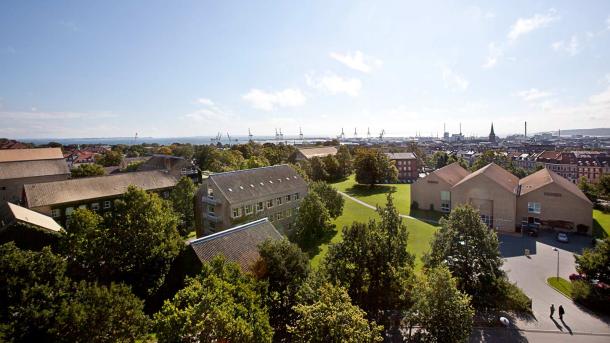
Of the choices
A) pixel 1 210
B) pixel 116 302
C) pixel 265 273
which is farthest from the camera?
pixel 1 210

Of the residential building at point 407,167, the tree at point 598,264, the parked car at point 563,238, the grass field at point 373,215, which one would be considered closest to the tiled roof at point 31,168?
the grass field at point 373,215

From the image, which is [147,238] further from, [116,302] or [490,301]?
[490,301]

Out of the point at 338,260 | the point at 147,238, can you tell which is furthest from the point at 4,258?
the point at 338,260

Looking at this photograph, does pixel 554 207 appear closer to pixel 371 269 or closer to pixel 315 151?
pixel 371 269

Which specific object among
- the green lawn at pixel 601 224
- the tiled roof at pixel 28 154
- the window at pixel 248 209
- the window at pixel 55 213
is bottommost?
the green lawn at pixel 601 224

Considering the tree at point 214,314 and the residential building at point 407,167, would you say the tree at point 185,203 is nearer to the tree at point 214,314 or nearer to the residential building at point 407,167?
the tree at point 214,314

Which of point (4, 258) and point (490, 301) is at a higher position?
point (4, 258)

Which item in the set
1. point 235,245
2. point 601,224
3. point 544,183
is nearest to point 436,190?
point 544,183
